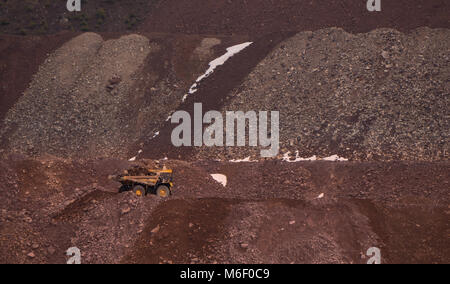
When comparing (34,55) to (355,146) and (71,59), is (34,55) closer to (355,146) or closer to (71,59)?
(71,59)

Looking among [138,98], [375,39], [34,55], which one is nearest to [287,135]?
[375,39]

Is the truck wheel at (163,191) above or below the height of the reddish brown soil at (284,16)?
below

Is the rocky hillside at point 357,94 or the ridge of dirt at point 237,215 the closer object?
the ridge of dirt at point 237,215

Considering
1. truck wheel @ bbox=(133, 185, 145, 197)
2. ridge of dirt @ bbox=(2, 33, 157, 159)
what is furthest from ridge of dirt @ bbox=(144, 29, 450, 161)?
truck wheel @ bbox=(133, 185, 145, 197)

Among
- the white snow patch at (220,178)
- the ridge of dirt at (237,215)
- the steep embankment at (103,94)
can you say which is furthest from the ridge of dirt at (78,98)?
the white snow patch at (220,178)

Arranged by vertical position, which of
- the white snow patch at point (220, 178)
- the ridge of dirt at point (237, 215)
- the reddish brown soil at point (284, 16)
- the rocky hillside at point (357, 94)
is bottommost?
the ridge of dirt at point (237, 215)

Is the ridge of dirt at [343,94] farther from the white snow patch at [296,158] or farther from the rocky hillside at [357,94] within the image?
the white snow patch at [296,158]

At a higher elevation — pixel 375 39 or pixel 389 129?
pixel 375 39

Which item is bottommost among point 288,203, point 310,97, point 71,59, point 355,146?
point 288,203
